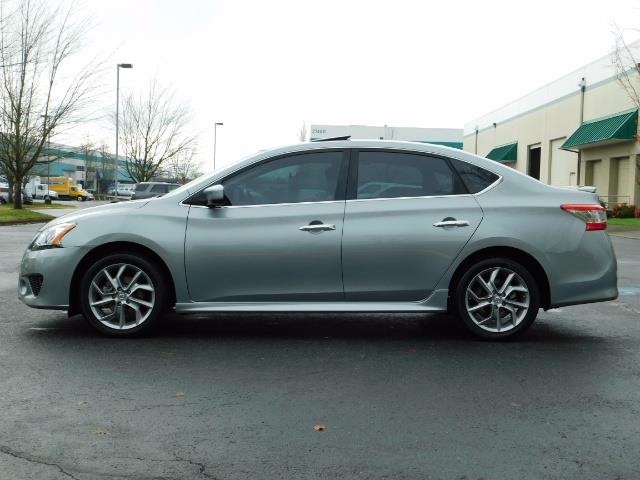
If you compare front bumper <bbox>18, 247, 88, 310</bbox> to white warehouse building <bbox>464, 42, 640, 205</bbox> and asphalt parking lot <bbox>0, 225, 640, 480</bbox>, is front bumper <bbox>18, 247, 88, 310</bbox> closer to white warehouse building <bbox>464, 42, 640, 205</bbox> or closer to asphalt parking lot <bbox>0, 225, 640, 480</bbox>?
asphalt parking lot <bbox>0, 225, 640, 480</bbox>

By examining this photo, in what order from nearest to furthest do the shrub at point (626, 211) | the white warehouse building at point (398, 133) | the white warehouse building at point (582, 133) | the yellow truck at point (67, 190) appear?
the shrub at point (626, 211)
the white warehouse building at point (582, 133)
the yellow truck at point (67, 190)
the white warehouse building at point (398, 133)

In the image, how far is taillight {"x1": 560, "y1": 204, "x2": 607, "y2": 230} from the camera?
→ 634 cm

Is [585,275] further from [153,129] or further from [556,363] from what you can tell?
[153,129]

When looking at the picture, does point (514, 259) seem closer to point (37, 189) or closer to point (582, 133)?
point (582, 133)

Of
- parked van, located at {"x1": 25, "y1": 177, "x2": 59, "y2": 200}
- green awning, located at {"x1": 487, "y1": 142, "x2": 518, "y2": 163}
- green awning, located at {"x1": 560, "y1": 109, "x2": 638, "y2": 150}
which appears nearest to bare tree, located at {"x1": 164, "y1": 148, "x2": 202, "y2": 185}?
parked van, located at {"x1": 25, "y1": 177, "x2": 59, "y2": 200}

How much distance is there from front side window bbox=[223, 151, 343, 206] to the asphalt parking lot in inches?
47.3

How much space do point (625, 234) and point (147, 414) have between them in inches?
957

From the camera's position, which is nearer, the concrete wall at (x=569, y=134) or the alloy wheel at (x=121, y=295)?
the alloy wheel at (x=121, y=295)

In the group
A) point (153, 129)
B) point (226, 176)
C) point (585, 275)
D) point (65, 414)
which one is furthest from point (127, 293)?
point (153, 129)

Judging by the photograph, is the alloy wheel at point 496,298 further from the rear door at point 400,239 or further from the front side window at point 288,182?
the front side window at point 288,182

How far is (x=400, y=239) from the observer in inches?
243

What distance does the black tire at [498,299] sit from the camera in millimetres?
6258


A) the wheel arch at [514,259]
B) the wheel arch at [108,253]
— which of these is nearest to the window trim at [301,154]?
the wheel arch at [108,253]

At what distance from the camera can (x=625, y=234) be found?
2573cm
